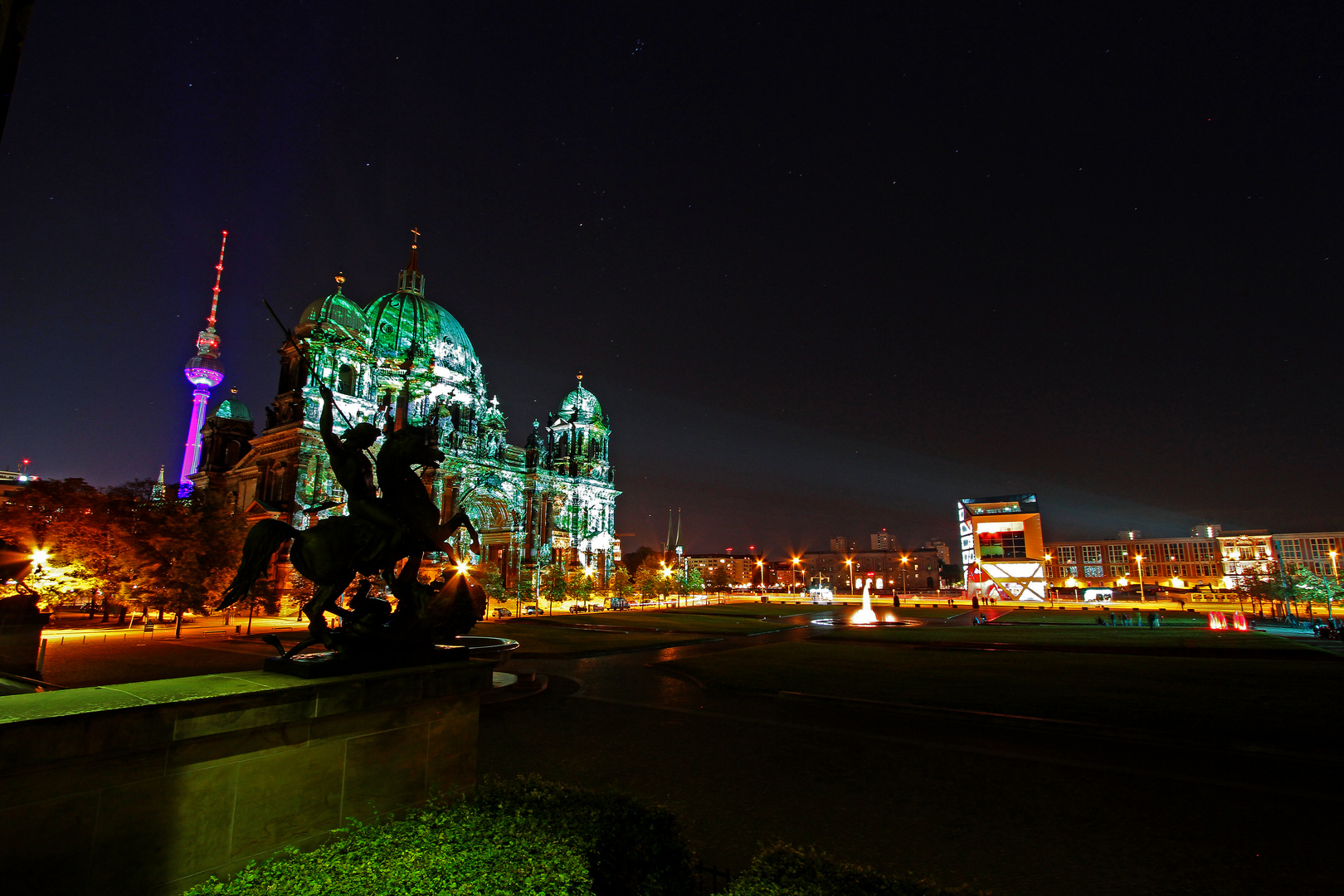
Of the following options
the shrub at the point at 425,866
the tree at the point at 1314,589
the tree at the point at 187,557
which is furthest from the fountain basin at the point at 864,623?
the tree at the point at 1314,589

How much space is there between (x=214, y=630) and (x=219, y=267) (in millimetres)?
135434

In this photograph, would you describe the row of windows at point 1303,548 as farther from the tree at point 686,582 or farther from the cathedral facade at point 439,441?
the cathedral facade at point 439,441

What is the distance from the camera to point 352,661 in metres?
7.05

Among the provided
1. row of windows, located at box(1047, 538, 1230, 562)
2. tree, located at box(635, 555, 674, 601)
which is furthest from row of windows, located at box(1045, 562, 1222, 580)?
tree, located at box(635, 555, 674, 601)

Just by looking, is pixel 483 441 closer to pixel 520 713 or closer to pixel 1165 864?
pixel 520 713

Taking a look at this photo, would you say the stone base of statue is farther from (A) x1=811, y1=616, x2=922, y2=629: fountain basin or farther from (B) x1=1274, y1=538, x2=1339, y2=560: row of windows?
(B) x1=1274, y1=538, x2=1339, y2=560: row of windows

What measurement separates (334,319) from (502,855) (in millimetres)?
88654

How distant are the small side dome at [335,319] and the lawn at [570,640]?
49.8 m

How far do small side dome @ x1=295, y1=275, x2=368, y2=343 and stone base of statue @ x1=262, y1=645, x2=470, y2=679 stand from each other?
7928 cm

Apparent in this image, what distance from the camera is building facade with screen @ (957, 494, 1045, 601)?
101 metres

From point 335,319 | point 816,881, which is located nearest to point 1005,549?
point 335,319

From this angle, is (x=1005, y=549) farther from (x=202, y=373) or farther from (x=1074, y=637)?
(x=202, y=373)

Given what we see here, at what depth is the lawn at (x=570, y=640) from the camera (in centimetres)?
3044

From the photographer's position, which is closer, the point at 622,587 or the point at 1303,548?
the point at 622,587
